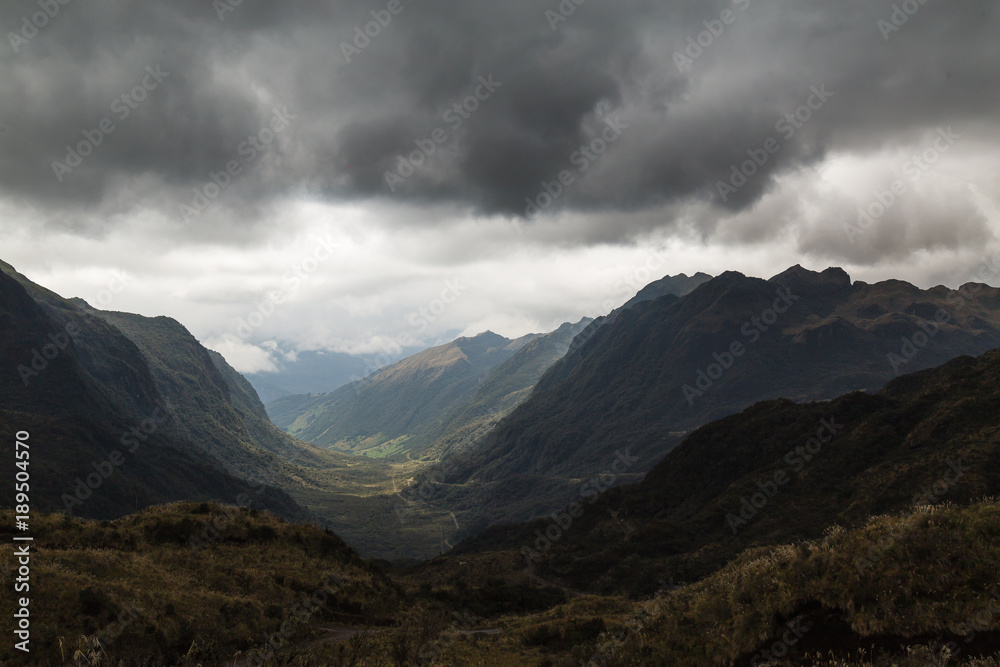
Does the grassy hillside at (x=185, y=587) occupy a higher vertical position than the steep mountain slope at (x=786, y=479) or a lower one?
higher

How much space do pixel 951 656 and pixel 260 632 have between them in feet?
95.6

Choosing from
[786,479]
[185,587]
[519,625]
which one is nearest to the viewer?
[185,587]

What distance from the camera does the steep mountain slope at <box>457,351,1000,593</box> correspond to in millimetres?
86875

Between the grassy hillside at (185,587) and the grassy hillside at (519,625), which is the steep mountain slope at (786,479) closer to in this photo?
the grassy hillside at (519,625)

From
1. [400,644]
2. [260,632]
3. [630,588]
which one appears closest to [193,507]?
[260,632]

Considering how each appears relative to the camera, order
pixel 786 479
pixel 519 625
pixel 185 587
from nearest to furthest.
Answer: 1. pixel 185 587
2. pixel 519 625
3. pixel 786 479

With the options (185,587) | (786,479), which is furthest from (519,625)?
(786,479)

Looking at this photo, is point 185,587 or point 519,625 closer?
point 185,587

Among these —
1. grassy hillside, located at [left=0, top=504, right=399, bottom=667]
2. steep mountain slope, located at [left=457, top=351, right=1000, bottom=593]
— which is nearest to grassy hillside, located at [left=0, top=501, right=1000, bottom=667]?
grassy hillside, located at [left=0, top=504, right=399, bottom=667]

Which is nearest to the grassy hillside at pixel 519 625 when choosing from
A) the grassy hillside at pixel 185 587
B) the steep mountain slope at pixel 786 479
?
the grassy hillside at pixel 185 587

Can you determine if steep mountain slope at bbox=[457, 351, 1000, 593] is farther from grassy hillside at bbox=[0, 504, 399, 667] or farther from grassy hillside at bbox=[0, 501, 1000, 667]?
grassy hillside at bbox=[0, 504, 399, 667]

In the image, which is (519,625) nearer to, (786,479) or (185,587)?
(185,587)

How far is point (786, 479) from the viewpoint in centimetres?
11244

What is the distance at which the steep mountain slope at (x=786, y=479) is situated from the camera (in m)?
86.9
